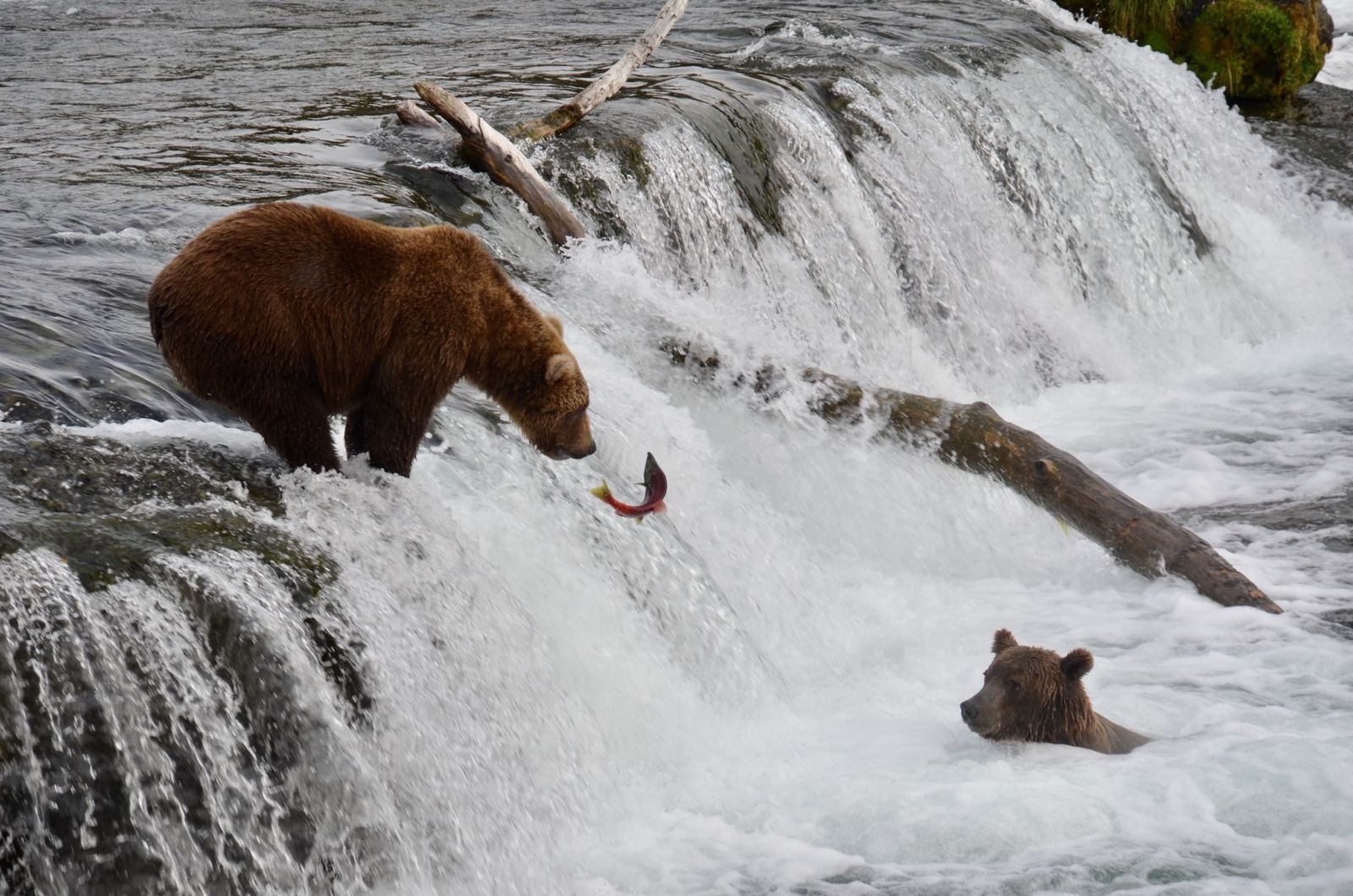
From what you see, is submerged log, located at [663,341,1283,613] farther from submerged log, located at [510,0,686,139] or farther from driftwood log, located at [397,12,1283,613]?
submerged log, located at [510,0,686,139]

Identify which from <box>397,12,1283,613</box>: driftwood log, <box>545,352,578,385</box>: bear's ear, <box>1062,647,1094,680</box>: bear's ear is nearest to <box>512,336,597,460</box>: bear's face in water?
<box>545,352,578,385</box>: bear's ear

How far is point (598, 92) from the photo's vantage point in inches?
349

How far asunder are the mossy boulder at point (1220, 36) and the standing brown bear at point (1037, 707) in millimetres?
11495

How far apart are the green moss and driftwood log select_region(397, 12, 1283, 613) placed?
9866mm

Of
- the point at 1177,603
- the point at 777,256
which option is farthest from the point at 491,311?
the point at 777,256

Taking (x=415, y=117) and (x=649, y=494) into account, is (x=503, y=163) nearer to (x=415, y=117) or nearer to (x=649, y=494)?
(x=415, y=117)

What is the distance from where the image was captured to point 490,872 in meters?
4.16

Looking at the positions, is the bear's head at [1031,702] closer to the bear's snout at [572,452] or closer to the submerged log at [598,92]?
the bear's snout at [572,452]

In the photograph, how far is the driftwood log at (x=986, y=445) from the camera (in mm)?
6371

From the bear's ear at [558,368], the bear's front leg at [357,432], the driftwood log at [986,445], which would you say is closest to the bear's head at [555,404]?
the bear's ear at [558,368]

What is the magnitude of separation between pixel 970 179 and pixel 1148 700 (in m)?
5.80

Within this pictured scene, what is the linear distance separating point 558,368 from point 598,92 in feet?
14.8

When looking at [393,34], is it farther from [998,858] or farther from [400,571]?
[998,858]

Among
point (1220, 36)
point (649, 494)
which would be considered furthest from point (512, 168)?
point (1220, 36)
